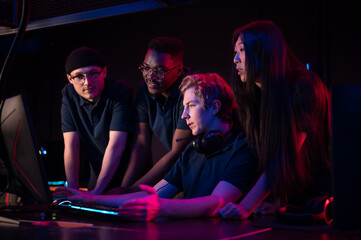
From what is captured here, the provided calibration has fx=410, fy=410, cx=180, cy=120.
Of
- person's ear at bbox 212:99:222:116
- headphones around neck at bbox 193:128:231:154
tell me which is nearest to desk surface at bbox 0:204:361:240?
headphones around neck at bbox 193:128:231:154

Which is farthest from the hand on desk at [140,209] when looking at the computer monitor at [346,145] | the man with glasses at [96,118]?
the man with glasses at [96,118]

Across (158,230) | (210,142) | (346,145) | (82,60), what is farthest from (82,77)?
(346,145)

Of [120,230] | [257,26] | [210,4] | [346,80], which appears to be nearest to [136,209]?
[120,230]

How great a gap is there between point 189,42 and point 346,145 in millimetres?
3918

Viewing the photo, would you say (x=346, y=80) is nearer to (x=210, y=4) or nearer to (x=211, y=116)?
(x=210, y=4)

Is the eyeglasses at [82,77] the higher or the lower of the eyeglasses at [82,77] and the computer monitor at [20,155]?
the higher

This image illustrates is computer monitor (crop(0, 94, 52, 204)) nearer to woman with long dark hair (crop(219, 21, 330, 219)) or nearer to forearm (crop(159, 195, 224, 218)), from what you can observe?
forearm (crop(159, 195, 224, 218))

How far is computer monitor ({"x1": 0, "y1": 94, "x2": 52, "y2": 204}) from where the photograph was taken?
126cm

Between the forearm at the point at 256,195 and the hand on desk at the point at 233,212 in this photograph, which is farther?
the forearm at the point at 256,195

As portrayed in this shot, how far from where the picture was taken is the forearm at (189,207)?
1.34 meters

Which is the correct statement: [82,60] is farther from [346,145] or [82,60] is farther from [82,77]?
[346,145]

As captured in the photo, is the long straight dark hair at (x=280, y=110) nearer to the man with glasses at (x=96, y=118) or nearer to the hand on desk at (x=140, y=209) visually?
the hand on desk at (x=140, y=209)

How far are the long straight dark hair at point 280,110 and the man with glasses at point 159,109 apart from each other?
0.58 metres

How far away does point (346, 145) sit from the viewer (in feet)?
3.03
